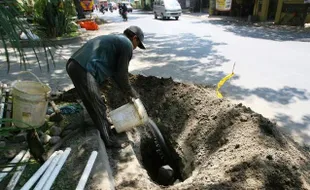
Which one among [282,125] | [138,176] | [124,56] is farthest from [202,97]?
[138,176]

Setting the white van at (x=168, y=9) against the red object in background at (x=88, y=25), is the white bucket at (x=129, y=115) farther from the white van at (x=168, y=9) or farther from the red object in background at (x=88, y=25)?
the white van at (x=168, y=9)

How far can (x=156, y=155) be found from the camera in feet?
14.2

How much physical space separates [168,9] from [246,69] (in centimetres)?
1609

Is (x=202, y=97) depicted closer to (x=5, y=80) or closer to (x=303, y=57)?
(x=5, y=80)

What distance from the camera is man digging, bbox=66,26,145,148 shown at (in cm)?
330

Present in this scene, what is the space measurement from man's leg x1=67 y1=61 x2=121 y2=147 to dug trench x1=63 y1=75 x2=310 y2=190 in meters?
0.61

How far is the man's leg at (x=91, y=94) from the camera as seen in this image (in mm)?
3295

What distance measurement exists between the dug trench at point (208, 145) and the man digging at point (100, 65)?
808 millimetres

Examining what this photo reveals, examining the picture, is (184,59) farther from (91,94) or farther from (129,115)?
(91,94)

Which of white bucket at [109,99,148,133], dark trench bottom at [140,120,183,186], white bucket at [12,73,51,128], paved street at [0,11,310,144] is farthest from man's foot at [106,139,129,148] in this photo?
paved street at [0,11,310,144]

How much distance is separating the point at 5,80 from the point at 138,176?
4.66 metres

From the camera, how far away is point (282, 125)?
14.1 feet

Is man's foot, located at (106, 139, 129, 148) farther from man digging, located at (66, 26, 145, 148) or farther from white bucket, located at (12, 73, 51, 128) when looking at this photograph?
white bucket, located at (12, 73, 51, 128)

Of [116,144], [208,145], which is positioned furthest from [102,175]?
[208,145]
